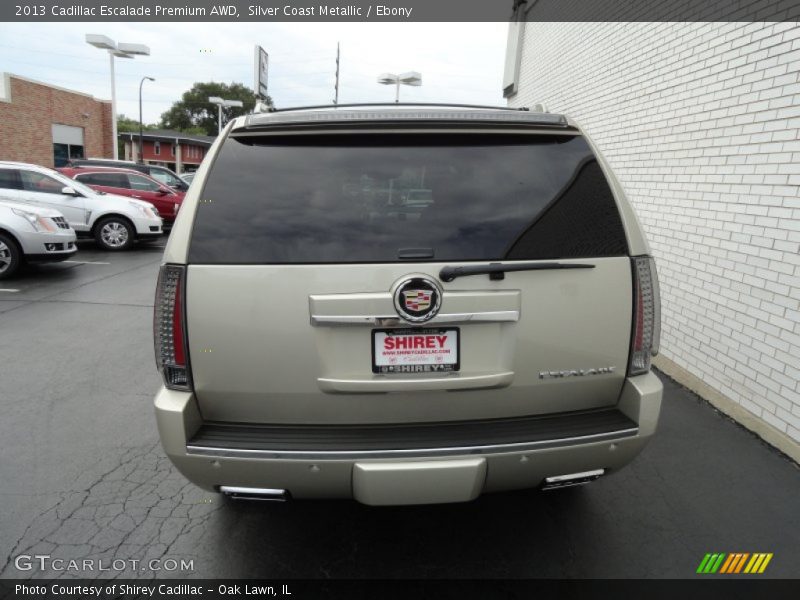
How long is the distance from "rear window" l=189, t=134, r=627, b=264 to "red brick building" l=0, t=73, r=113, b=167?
29.4 metres

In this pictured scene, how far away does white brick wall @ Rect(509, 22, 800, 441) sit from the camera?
11.7 ft

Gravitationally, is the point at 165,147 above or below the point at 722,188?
above

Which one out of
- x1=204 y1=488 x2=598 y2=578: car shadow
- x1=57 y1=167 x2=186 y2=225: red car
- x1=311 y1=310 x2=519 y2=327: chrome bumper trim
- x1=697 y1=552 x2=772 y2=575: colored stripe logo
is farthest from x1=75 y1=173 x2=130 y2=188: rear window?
x1=697 y1=552 x2=772 y2=575: colored stripe logo

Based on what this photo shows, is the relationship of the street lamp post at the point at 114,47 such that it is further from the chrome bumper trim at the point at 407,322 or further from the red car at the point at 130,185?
the chrome bumper trim at the point at 407,322

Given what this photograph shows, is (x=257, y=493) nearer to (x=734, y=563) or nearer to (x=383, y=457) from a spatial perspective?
(x=383, y=457)

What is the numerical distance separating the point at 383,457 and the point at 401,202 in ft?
3.44

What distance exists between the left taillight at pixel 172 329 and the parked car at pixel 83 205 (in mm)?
10318

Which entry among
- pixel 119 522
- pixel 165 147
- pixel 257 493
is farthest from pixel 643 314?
pixel 165 147

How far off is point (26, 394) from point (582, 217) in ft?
14.7

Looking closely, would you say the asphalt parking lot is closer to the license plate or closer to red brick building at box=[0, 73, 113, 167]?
the license plate

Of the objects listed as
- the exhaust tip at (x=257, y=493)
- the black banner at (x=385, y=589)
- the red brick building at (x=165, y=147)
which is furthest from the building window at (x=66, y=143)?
the red brick building at (x=165, y=147)

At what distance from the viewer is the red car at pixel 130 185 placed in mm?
14320

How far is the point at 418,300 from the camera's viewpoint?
6.69 feet

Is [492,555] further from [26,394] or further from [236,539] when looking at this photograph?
[26,394]
